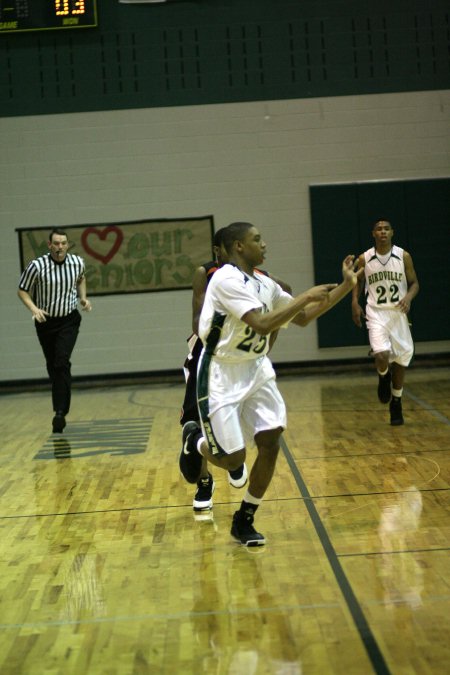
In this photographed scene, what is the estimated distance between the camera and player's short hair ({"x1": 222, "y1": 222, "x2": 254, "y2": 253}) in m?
4.94

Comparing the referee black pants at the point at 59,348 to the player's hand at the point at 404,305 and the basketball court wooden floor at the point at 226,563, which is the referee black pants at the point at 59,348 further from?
the player's hand at the point at 404,305

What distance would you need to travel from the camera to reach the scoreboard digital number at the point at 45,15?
13.3 meters

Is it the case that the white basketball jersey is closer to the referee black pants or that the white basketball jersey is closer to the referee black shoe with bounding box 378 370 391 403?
the referee black shoe with bounding box 378 370 391 403

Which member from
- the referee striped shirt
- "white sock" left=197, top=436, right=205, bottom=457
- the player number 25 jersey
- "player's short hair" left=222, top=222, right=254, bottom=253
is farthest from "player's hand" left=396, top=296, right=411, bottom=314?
"player's short hair" left=222, top=222, right=254, bottom=253

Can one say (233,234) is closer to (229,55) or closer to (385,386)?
(385,386)

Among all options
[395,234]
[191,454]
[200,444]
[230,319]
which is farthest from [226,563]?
[395,234]

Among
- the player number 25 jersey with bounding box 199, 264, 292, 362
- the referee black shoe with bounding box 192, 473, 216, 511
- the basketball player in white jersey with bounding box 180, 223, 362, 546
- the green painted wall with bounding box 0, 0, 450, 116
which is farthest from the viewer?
the green painted wall with bounding box 0, 0, 450, 116

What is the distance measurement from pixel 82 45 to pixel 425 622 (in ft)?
37.9

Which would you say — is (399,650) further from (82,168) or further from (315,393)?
(82,168)

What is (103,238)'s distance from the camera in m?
13.9

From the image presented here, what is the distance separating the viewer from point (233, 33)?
13.7 meters

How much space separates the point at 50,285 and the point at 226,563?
5.13 m

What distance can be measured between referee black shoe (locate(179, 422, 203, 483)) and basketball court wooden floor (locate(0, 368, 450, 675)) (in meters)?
0.30

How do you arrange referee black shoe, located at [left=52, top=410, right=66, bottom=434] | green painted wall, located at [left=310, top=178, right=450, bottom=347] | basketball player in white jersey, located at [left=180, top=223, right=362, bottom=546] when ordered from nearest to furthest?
basketball player in white jersey, located at [left=180, top=223, right=362, bottom=546] < referee black shoe, located at [left=52, top=410, right=66, bottom=434] < green painted wall, located at [left=310, top=178, right=450, bottom=347]
